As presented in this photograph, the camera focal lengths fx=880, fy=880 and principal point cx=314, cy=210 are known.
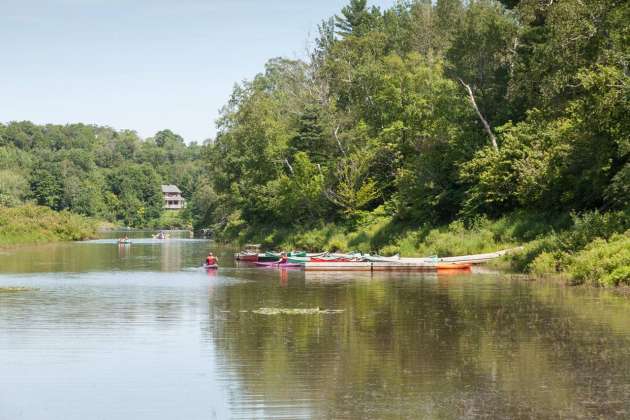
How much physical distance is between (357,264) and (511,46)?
868 inches

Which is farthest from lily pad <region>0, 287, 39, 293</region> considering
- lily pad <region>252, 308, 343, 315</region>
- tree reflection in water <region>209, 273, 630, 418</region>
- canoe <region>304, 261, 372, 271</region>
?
canoe <region>304, 261, 372, 271</region>

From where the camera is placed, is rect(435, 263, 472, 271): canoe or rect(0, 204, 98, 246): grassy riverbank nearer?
rect(435, 263, 472, 271): canoe

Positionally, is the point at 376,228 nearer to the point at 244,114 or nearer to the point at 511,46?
the point at 511,46

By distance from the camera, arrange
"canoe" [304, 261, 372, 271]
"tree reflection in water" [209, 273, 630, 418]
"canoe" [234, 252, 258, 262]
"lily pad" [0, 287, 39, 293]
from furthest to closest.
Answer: "canoe" [234, 252, 258, 262] → "canoe" [304, 261, 372, 271] → "lily pad" [0, 287, 39, 293] → "tree reflection in water" [209, 273, 630, 418]

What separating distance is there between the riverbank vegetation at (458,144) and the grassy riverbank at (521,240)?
116mm

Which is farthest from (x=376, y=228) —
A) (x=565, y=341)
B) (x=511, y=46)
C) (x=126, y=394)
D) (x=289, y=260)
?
(x=126, y=394)

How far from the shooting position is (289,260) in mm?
61562

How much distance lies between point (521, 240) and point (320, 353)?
3325cm

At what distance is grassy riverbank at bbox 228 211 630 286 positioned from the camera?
41031 millimetres

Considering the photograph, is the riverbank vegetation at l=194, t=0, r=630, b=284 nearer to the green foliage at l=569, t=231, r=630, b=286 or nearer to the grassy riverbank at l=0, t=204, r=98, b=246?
the green foliage at l=569, t=231, r=630, b=286

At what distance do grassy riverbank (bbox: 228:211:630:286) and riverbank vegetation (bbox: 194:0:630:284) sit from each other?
4.6 inches

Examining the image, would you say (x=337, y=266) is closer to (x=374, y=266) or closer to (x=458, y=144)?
(x=374, y=266)

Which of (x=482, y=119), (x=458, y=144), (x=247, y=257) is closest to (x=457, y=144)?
(x=458, y=144)

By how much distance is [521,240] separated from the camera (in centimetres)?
5497
